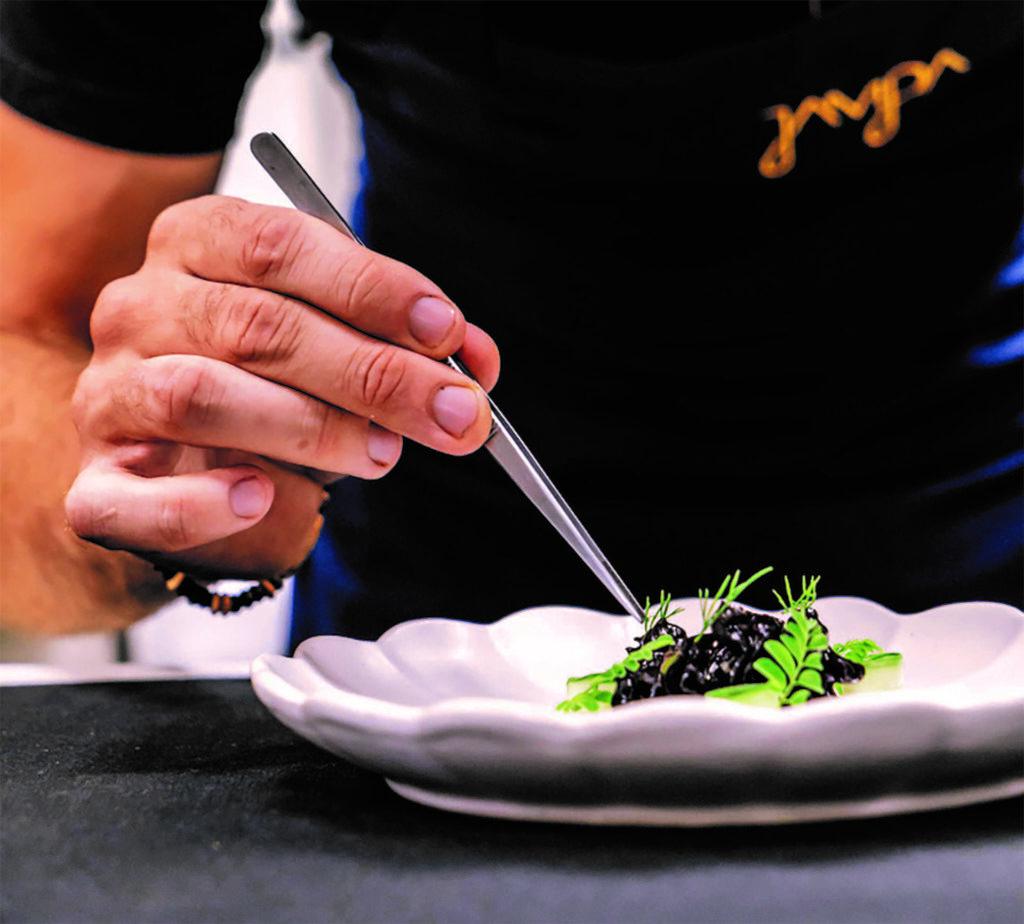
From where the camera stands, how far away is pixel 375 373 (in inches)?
26.8

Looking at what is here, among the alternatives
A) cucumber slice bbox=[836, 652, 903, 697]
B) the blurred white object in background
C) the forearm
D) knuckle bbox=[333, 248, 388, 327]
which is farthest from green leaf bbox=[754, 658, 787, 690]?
the blurred white object in background

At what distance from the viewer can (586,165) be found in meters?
1.02

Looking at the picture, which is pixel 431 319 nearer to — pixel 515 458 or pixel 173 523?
pixel 515 458

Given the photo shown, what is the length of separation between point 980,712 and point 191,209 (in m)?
0.62

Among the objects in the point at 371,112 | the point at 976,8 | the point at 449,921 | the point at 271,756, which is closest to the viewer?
the point at 449,921

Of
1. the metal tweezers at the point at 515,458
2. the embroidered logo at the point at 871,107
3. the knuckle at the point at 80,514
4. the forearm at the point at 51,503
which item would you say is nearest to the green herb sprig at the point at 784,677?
the metal tweezers at the point at 515,458

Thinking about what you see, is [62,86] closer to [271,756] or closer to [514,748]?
[271,756]

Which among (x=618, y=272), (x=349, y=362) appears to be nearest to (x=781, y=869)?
(x=349, y=362)

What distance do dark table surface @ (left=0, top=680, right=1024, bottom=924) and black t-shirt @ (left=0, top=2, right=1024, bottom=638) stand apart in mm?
562

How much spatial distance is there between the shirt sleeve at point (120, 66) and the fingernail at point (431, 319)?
50 centimetres

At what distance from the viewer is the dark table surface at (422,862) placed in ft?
1.13

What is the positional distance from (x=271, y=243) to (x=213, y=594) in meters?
0.32

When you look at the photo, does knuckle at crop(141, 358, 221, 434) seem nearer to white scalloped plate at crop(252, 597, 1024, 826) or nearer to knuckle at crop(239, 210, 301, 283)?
knuckle at crop(239, 210, 301, 283)

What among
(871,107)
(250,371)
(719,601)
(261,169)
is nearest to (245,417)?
(250,371)
